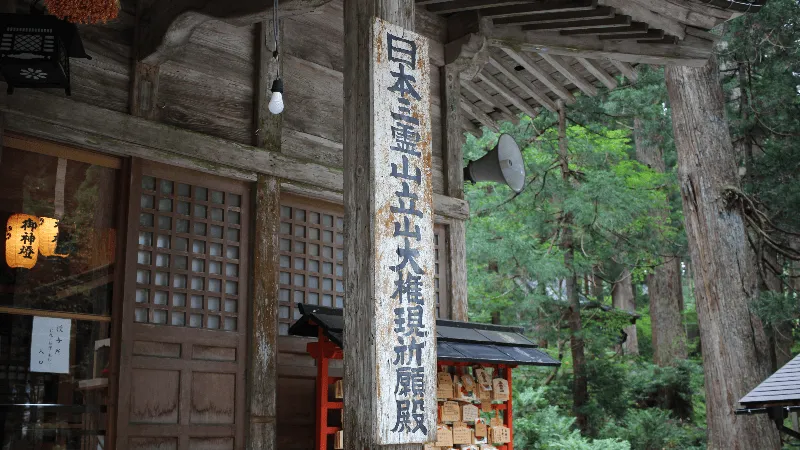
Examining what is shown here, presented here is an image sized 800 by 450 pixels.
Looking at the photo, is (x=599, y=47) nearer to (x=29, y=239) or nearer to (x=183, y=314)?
(x=183, y=314)

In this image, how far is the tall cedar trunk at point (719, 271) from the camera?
12.3m

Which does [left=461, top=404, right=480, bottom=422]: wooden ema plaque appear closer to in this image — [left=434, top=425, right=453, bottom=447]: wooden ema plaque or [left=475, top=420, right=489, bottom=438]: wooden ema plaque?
[left=475, top=420, right=489, bottom=438]: wooden ema plaque

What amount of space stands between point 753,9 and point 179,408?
701cm

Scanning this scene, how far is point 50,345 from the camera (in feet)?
20.1

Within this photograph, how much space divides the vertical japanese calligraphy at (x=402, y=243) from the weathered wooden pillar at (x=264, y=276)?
2158 millimetres

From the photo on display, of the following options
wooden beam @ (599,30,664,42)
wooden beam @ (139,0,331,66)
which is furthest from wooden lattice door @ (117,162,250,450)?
wooden beam @ (599,30,664,42)

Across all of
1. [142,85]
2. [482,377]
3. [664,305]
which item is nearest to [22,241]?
[142,85]

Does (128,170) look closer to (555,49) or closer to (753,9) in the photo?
(555,49)

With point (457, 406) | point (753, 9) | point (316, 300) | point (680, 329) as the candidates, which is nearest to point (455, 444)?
point (457, 406)

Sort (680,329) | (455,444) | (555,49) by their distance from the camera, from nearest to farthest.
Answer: (455,444) → (555,49) → (680,329)

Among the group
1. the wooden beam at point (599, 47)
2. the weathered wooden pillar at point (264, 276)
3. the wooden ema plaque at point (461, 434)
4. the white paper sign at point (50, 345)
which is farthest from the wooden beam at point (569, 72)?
the white paper sign at point (50, 345)

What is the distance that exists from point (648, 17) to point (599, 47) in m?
0.72

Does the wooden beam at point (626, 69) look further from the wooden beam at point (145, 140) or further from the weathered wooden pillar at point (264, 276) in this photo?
the weathered wooden pillar at point (264, 276)

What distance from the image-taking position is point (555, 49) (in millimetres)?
8555
